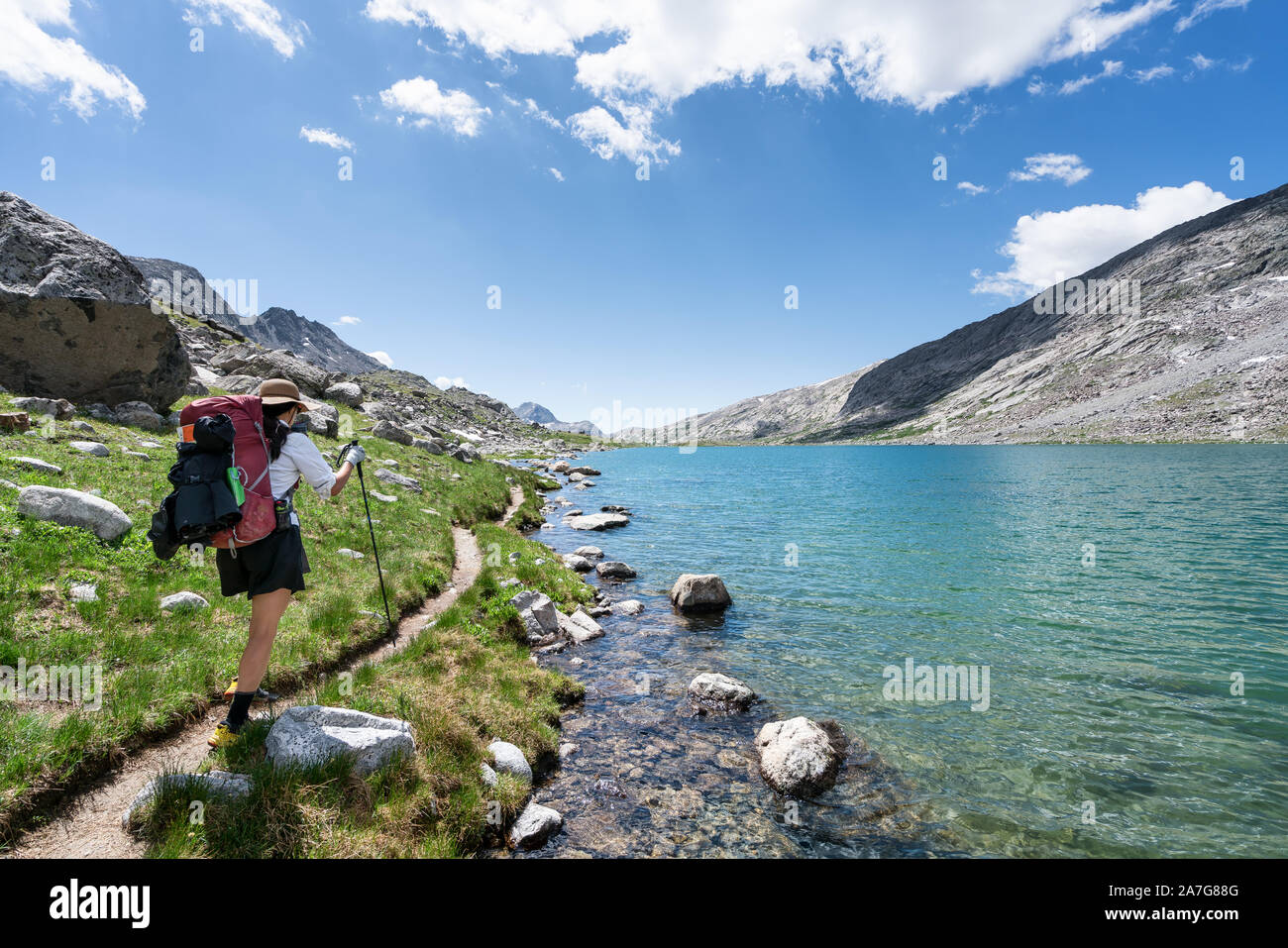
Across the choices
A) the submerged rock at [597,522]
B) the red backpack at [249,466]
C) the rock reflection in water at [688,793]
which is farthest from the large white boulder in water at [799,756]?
the submerged rock at [597,522]

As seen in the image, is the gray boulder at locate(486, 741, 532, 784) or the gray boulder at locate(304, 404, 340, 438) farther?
the gray boulder at locate(304, 404, 340, 438)

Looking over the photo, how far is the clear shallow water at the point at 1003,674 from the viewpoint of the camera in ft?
30.8

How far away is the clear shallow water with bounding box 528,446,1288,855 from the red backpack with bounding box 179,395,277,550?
6.88m

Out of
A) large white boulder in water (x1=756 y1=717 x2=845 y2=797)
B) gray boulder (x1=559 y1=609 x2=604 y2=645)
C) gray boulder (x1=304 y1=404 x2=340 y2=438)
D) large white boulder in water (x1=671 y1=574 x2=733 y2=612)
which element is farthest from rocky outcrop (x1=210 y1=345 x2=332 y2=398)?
large white boulder in water (x1=756 y1=717 x2=845 y2=797)

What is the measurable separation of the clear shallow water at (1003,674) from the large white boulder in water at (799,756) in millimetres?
534

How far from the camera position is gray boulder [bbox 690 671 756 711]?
43.7 feet

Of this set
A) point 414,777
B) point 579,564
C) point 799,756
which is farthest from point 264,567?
point 579,564

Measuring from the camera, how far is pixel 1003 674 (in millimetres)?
14977

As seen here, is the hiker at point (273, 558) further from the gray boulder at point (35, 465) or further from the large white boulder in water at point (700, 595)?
the large white boulder in water at point (700, 595)

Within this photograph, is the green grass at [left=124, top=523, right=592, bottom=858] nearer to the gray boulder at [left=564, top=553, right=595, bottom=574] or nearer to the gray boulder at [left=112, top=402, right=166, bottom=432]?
the gray boulder at [left=564, top=553, right=595, bottom=574]

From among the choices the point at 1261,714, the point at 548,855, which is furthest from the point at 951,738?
the point at 548,855

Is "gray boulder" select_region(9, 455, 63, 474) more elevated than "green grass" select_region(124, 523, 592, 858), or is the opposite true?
"gray boulder" select_region(9, 455, 63, 474)

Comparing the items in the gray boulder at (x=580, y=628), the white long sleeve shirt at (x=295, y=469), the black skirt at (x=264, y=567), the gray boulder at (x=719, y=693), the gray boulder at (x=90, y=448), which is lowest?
the gray boulder at (x=719, y=693)
